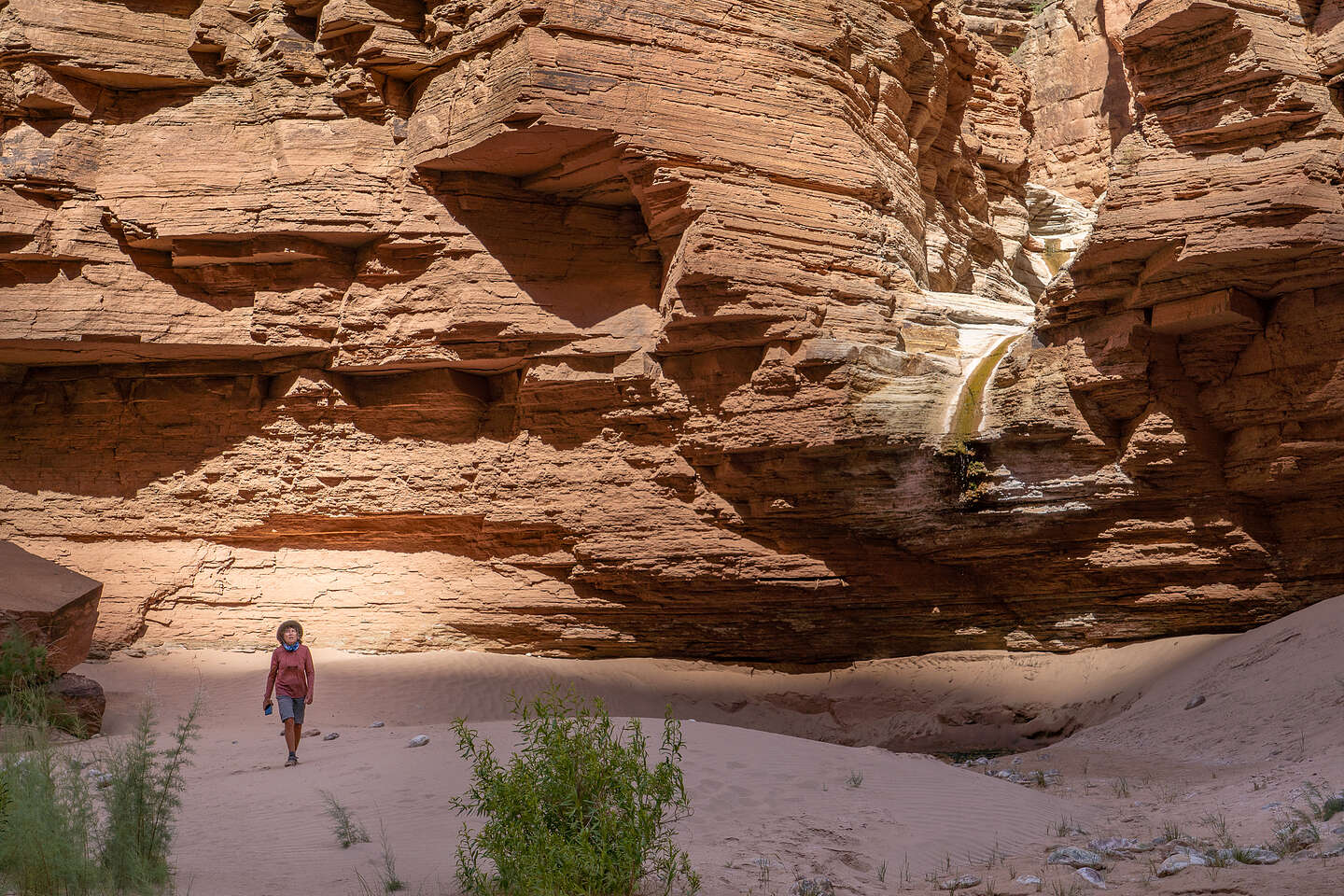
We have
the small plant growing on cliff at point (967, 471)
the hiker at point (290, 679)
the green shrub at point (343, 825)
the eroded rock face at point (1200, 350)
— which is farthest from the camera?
the small plant growing on cliff at point (967, 471)

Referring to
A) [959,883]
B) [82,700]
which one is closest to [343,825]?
[959,883]

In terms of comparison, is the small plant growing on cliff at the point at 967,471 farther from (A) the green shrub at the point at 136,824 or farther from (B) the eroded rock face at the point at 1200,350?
(A) the green shrub at the point at 136,824

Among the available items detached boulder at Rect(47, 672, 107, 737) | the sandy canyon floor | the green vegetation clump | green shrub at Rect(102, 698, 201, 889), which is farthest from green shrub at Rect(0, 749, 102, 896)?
detached boulder at Rect(47, 672, 107, 737)

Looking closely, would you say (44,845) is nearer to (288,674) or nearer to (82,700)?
(288,674)

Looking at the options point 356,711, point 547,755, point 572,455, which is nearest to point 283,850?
point 547,755

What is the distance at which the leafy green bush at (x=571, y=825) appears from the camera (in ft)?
16.6

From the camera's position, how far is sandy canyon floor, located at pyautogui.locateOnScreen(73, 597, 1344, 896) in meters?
5.95

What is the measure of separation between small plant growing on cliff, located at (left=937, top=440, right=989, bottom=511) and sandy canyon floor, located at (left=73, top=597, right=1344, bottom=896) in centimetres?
224

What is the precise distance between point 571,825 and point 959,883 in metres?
2.24

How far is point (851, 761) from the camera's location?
8.53m

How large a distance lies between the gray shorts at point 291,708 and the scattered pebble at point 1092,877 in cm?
635

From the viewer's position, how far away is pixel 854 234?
46.6 feet

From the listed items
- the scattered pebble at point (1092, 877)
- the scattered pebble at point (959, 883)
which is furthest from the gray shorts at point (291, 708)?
the scattered pebble at point (1092, 877)

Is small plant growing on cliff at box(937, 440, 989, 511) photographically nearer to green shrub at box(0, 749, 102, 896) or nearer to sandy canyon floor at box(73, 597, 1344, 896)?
sandy canyon floor at box(73, 597, 1344, 896)
